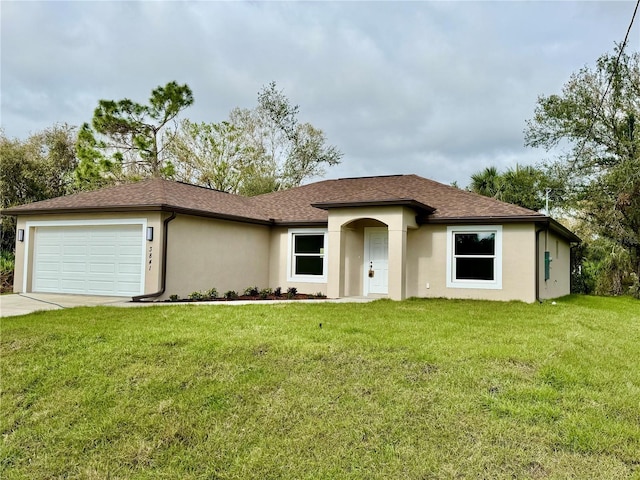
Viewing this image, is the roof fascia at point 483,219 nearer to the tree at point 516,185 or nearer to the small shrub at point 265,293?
the small shrub at point 265,293

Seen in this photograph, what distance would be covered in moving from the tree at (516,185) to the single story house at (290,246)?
7376mm

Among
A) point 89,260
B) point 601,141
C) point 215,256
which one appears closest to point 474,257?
point 215,256

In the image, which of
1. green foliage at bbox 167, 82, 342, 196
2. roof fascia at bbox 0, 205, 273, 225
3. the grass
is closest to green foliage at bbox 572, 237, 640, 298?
the grass

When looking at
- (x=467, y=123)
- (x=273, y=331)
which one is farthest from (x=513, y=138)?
(x=273, y=331)

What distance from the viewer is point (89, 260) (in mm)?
12750

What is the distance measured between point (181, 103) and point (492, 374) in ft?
99.6

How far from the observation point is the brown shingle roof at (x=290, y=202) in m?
12.3

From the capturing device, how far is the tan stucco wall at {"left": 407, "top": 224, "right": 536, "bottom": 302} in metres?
12.2

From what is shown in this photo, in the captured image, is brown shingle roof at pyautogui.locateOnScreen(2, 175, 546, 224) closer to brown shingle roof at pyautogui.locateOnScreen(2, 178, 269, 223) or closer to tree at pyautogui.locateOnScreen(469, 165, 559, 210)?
brown shingle roof at pyautogui.locateOnScreen(2, 178, 269, 223)

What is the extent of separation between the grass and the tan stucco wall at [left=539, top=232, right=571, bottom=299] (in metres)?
6.76

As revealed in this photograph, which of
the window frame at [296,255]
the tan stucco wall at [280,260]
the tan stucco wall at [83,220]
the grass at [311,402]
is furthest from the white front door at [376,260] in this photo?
the grass at [311,402]

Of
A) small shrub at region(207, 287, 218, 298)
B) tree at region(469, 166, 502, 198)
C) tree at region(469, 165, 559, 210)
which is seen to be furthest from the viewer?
tree at region(469, 165, 559, 210)

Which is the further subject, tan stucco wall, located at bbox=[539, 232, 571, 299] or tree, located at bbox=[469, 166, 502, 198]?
tree, located at bbox=[469, 166, 502, 198]

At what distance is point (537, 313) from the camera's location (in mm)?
9969
